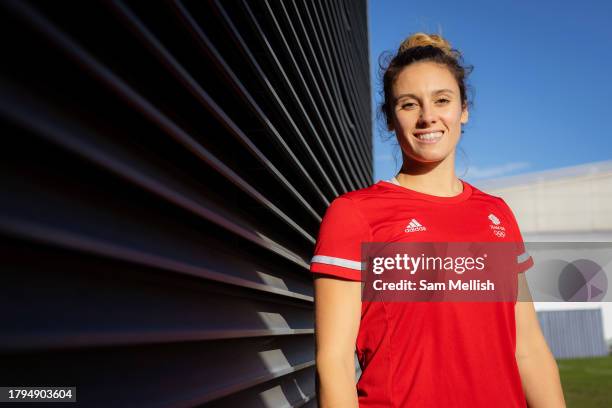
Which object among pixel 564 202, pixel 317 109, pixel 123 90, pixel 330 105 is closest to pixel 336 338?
pixel 123 90

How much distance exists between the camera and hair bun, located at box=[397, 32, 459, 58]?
2.29 metres

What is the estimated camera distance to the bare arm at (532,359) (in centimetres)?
204

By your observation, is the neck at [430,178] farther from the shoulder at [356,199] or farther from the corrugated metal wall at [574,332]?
the corrugated metal wall at [574,332]

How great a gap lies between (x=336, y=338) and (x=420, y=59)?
1051mm

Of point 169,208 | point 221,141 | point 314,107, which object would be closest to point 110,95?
point 169,208

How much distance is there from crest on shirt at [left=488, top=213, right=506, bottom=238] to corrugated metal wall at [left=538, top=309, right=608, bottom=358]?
2029 centimetres

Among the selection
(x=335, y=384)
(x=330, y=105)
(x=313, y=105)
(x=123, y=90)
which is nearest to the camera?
(x=123, y=90)

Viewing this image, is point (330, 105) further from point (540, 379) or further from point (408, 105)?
point (540, 379)

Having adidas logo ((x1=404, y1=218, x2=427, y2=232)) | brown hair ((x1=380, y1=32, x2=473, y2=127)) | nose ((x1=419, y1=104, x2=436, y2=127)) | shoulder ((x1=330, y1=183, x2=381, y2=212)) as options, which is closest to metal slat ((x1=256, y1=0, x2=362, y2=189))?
brown hair ((x1=380, y1=32, x2=473, y2=127))

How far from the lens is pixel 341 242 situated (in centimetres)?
175

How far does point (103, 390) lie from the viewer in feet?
3.25

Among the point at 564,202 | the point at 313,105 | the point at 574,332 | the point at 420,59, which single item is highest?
the point at 564,202

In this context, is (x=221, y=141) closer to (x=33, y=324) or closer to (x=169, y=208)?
(x=169, y=208)

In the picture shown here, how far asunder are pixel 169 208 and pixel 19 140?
0.54 m
